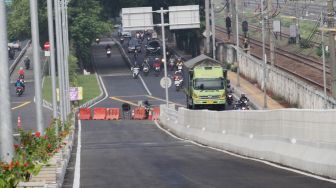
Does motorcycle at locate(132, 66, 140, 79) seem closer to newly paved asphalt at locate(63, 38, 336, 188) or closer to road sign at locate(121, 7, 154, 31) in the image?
road sign at locate(121, 7, 154, 31)

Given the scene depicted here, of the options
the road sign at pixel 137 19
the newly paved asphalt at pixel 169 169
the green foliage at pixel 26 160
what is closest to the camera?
the green foliage at pixel 26 160

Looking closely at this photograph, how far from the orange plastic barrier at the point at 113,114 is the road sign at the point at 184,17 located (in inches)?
271

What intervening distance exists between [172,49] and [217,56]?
25012mm

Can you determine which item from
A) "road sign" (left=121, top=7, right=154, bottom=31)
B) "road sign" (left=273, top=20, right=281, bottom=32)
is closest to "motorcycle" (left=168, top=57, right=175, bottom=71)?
"road sign" (left=273, top=20, right=281, bottom=32)

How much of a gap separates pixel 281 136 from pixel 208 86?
4493 cm

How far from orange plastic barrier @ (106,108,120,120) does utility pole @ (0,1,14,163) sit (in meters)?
63.3

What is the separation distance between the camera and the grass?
9241cm

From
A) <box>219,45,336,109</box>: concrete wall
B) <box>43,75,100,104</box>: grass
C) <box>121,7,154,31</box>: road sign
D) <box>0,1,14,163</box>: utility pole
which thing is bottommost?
<box>43,75,100,104</box>: grass

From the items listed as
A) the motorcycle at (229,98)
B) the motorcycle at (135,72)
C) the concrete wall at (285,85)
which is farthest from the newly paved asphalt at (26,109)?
the concrete wall at (285,85)

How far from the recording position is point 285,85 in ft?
243

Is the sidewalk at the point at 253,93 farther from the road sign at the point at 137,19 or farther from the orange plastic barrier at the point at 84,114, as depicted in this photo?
the orange plastic barrier at the point at 84,114

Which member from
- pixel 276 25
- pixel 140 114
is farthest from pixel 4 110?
pixel 276 25

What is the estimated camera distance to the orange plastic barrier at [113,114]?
259ft

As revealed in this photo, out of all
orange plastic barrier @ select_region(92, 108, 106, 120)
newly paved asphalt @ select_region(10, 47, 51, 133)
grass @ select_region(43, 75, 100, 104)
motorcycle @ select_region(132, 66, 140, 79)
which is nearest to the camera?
newly paved asphalt @ select_region(10, 47, 51, 133)
